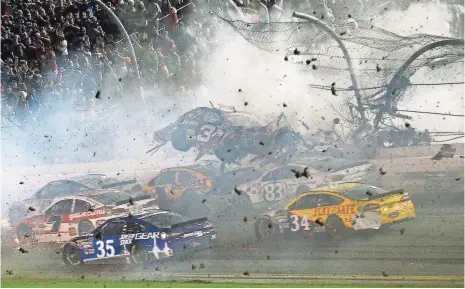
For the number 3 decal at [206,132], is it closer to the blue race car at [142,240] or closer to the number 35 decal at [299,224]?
the blue race car at [142,240]

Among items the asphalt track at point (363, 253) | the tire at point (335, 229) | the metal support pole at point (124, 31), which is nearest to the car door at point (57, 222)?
the asphalt track at point (363, 253)

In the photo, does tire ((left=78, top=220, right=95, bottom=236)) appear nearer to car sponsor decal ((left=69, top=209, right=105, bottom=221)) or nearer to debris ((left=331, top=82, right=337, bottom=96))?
car sponsor decal ((left=69, top=209, right=105, bottom=221))

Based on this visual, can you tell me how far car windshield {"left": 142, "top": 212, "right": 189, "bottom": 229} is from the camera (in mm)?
10352

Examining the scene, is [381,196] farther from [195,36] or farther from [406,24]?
[195,36]

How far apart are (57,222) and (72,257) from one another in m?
0.63

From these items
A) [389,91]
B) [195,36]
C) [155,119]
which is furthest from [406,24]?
[155,119]

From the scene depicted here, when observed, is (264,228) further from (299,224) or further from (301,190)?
(301,190)

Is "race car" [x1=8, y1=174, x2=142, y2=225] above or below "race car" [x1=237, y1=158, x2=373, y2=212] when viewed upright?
above

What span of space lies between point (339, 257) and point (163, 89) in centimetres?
378

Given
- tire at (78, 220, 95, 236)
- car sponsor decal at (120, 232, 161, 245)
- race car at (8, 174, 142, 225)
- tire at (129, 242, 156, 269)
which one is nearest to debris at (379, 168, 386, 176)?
car sponsor decal at (120, 232, 161, 245)

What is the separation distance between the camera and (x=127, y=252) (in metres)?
10.4

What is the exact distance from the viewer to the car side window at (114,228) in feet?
34.2

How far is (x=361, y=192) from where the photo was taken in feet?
32.6

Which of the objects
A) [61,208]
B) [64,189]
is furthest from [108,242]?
[64,189]
